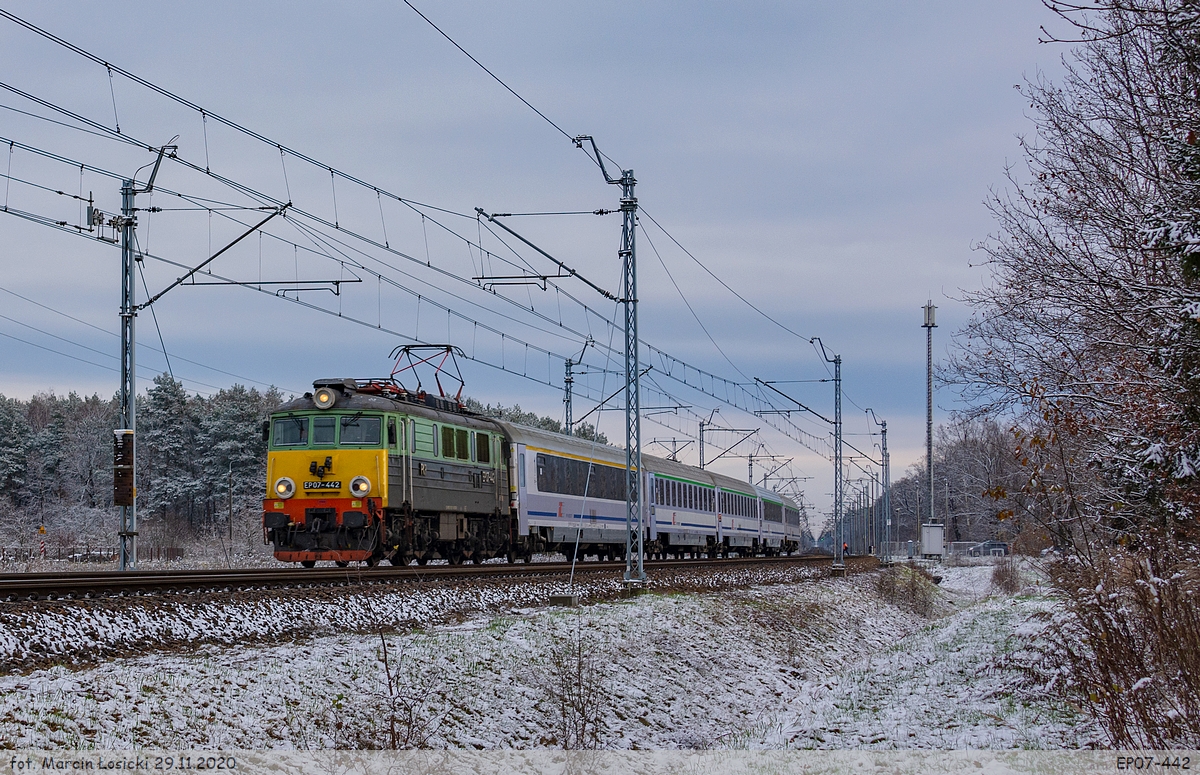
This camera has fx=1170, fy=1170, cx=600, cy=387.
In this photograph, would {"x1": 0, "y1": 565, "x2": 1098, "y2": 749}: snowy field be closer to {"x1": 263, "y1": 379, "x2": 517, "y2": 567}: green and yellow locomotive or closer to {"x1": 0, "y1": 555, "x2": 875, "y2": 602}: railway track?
{"x1": 0, "y1": 555, "x2": 875, "y2": 602}: railway track

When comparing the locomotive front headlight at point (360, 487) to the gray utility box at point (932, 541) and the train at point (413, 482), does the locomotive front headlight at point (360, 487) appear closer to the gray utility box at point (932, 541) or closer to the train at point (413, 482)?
the train at point (413, 482)

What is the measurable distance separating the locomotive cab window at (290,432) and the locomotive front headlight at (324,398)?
395 millimetres

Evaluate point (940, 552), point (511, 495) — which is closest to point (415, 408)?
point (511, 495)

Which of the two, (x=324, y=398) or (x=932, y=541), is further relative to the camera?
(x=932, y=541)

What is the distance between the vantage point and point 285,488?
21859mm

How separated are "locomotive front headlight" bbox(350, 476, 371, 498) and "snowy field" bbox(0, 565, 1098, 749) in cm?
354

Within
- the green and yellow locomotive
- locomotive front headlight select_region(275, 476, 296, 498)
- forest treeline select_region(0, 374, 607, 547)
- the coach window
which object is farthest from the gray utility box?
locomotive front headlight select_region(275, 476, 296, 498)

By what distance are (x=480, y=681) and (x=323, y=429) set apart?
1088 cm

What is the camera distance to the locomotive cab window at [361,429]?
2161 centimetres

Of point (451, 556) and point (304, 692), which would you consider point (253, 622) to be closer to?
point (304, 692)

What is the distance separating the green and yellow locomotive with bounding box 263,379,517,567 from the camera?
2136 centimetres

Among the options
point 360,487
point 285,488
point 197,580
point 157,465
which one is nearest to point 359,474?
point 360,487

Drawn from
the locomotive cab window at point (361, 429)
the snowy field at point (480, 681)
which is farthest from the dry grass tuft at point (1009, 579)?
the locomotive cab window at point (361, 429)

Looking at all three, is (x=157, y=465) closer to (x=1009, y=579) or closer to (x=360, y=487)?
(x=1009, y=579)
